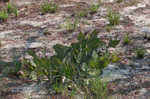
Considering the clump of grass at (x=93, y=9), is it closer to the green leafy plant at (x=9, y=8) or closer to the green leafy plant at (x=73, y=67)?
the green leafy plant at (x=9, y=8)

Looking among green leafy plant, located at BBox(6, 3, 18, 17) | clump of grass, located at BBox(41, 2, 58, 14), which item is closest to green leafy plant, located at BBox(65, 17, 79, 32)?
clump of grass, located at BBox(41, 2, 58, 14)

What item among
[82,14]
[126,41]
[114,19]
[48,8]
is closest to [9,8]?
[48,8]

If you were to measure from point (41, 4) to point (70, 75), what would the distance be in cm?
313

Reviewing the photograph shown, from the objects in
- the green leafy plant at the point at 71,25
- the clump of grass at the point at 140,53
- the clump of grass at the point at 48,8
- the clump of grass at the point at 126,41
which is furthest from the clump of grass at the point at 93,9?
the clump of grass at the point at 140,53

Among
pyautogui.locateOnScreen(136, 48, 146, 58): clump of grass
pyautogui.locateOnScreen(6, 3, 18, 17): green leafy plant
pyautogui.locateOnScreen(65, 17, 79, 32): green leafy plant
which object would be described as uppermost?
pyautogui.locateOnScreen(6, 3, 18, 17): green leafy plant

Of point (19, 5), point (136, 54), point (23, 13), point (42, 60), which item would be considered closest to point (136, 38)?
point (136, 54)

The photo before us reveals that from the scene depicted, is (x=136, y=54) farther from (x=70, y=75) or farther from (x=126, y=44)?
(x=70, y=75)

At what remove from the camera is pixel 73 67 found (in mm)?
3082

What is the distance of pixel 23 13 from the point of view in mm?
5637

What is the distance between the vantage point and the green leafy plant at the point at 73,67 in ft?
9.98

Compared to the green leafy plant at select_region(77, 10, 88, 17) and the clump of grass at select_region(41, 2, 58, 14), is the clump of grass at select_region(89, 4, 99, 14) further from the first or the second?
the clump of grass at select_region(41, 2, 58, 14)

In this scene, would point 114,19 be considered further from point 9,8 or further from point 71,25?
point 9,8

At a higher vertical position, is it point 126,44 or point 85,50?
point 85,50

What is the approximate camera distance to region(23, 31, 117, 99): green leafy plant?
304 centimetres
